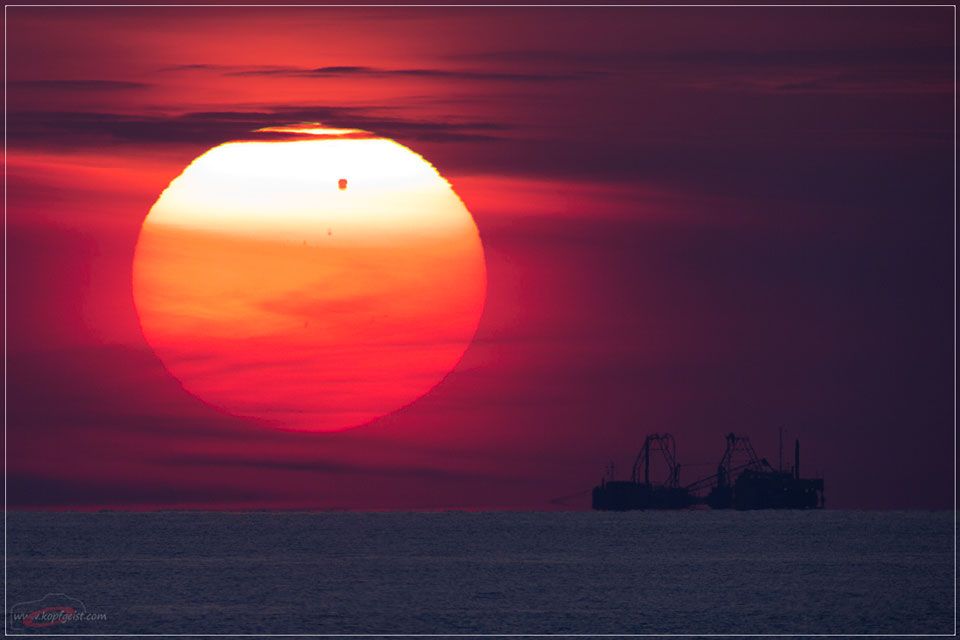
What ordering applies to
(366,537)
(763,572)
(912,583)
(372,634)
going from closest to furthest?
1. (372,634)
2. (912,583)
3. (763,572)
4. (366,537)

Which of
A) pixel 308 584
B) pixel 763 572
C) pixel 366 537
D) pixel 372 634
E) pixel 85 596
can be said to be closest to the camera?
pixel 372 634

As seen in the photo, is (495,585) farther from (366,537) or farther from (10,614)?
(366,537)

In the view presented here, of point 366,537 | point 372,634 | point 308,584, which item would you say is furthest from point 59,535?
point 372,634

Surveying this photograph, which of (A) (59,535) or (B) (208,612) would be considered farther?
(A) (59,535)

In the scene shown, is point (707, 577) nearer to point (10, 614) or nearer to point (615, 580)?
point (615, 580)

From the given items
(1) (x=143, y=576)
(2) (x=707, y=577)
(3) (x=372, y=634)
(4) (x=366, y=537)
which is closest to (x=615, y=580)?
(2) (x=707, y=577)

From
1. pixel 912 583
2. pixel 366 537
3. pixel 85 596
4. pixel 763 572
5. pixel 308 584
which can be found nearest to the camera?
pixel 85 596
